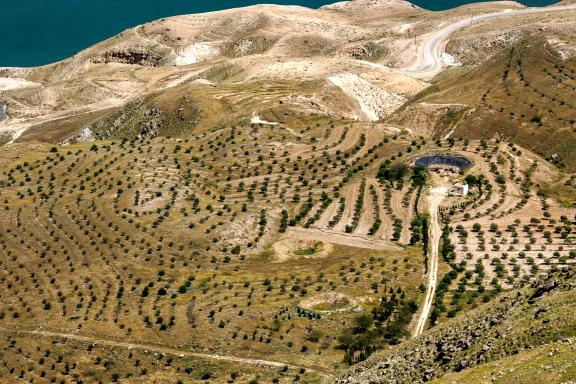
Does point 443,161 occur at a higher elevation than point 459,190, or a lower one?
higher

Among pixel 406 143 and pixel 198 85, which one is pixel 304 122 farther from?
pixel 198 85

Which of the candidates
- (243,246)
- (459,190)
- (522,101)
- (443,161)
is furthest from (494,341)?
(522,101)

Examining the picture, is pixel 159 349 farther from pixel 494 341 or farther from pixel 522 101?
pixel 522 101

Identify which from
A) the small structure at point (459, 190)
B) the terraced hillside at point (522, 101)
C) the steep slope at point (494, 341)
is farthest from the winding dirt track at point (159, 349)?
the terraced hillside at point (522, 101)

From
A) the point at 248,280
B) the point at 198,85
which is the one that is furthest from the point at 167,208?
the point at 198,85

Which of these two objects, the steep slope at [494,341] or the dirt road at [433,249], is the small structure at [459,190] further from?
the steep slope at [494,341]

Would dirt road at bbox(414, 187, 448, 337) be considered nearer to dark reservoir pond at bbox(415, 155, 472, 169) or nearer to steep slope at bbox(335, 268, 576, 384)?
dark reservoir pond at bbox(415, 155, 472, 169)
